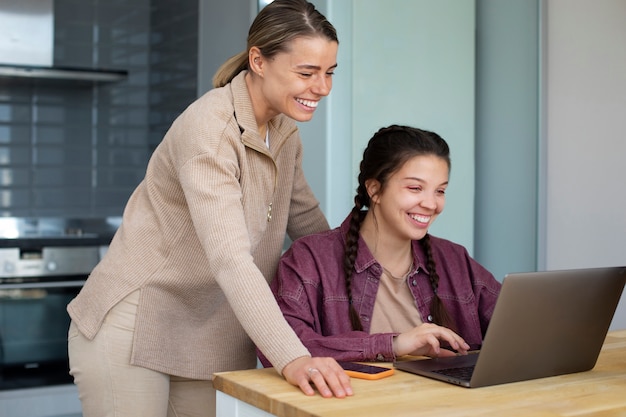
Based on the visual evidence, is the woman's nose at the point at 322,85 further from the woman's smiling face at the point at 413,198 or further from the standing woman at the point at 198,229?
the woman's smiling face at the point at 413,198

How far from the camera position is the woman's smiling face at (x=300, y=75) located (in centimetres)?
173

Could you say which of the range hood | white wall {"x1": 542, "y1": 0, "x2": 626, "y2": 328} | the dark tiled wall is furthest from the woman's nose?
the dark tiled wall

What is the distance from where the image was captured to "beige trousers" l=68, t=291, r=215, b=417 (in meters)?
1.83

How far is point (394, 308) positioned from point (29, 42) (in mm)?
2622

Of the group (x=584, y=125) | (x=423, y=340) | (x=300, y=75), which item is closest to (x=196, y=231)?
(x=300, y=75)

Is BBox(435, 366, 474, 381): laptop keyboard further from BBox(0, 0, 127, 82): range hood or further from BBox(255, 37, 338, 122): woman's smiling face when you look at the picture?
BBox(0, 0, 127, 82): range hood

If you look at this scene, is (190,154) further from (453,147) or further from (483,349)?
(453,147)

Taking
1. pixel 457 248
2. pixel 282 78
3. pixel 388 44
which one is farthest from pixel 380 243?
pixel 388 44

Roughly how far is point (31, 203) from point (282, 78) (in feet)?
9.12

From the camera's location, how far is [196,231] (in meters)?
1.69

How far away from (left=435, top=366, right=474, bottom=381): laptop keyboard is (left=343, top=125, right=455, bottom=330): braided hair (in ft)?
1.12

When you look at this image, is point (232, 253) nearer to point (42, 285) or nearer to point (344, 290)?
point (344, 290)

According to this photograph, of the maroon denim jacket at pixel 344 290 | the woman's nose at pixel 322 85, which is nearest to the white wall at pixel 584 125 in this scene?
the maroon denim jacket at pixel 344 290

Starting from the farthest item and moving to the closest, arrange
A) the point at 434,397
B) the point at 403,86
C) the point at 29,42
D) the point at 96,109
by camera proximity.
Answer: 1. the point at 96,109
2. the point at 29,42
3. the point at 403,86
4. the point at 434,397
